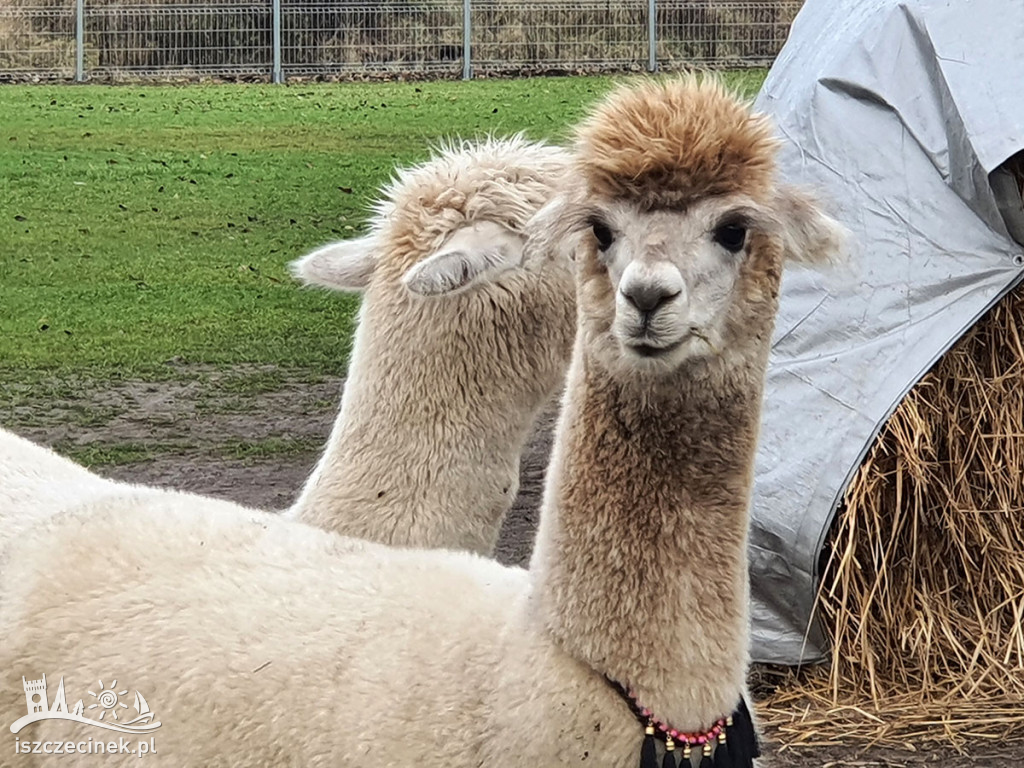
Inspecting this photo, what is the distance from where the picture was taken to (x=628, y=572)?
278cm

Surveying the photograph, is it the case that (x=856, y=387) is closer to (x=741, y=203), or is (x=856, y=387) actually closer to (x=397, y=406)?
(x=397, y=406)

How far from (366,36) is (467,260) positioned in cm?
2039

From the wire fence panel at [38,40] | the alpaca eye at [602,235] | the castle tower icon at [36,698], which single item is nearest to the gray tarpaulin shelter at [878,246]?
the alpaca eye at [602,235]

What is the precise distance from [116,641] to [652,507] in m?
1.03

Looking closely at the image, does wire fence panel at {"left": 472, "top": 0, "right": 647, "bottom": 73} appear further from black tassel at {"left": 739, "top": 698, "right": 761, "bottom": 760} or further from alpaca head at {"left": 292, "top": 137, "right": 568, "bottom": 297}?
black tassel at {"left": 739, "top": 698, "right": 761, "bottom": 760}

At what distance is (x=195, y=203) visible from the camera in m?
13.3

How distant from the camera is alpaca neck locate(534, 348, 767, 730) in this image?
8.97 ft

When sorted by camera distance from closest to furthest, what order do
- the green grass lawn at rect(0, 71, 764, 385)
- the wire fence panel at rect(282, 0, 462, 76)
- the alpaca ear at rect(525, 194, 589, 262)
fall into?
the alpaca ear at rect(525, 194, 589, 262) < the green grass lawn at rect(0, 71, 764, 385) < the wire fence panel at rect(282, 0, 462, 76)

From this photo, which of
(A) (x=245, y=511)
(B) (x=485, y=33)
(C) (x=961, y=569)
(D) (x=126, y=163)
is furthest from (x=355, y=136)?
(A) (x=245, y=511)

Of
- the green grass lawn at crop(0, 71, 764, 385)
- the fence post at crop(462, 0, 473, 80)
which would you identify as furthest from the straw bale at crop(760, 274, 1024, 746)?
the fence post at crop(462, 0, 473, 80)

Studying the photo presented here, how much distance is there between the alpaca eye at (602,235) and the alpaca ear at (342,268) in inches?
60.7

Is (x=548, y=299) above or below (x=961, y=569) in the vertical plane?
above

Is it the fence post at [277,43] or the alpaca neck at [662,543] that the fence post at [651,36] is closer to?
the fence post at [277,43]

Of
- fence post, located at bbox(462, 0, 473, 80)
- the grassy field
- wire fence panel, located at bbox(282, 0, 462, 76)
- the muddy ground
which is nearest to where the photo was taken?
the muddy ground
